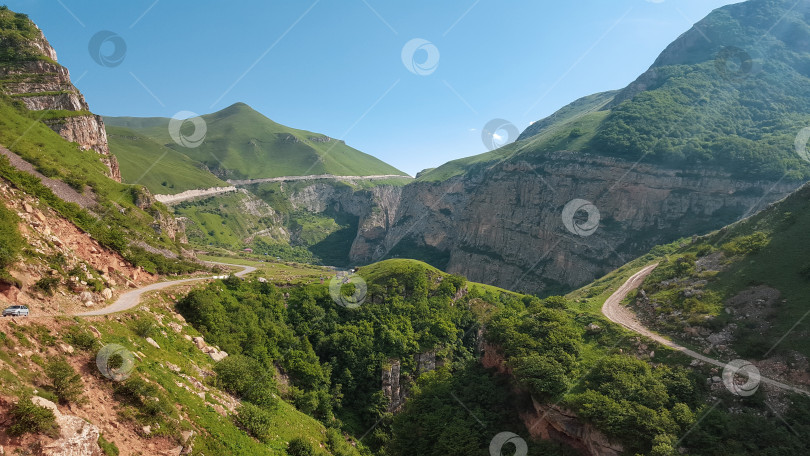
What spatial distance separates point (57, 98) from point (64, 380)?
63.0 m

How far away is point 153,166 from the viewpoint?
152m

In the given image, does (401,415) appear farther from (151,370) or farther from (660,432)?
(151,370)

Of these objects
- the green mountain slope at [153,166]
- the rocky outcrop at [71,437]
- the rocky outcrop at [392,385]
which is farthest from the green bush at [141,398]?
the green mountain slope at [153,166]

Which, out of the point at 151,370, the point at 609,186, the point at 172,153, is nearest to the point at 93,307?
the point at 151,370

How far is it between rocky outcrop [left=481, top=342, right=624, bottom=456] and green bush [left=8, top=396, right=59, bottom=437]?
28235 mm

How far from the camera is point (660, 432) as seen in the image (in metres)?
22.6

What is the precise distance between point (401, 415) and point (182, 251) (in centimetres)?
3319

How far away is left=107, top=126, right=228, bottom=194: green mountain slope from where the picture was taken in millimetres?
134250

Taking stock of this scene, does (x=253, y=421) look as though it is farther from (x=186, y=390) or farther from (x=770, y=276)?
(x=770, y=276)

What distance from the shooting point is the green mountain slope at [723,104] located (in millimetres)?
92250

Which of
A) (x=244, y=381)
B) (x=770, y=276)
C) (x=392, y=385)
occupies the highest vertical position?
(x=244, y=381)

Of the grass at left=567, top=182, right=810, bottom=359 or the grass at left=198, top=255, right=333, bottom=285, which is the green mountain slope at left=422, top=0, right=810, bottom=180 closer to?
the grass at left=567, top=182, right=810, bottom=359

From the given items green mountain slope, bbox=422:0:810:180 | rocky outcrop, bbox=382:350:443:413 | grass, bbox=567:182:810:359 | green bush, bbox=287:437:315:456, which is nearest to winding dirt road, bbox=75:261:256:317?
green bush, bbox=287:437:315:456

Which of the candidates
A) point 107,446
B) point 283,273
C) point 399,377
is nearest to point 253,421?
point 107,446
